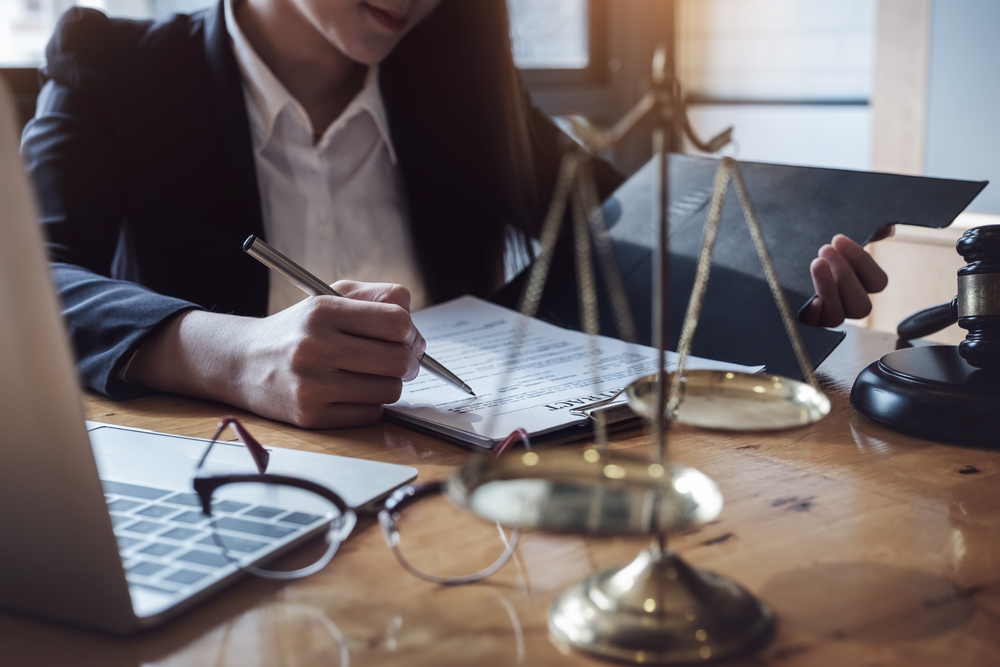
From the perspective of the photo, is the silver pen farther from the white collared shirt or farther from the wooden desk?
the white collared shirt

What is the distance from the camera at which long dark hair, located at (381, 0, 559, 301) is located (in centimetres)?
135

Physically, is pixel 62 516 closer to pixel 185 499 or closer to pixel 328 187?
pixel 185 499

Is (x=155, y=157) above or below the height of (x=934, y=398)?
above

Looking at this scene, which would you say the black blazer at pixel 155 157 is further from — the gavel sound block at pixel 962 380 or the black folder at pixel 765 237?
the gavel sound block at pixel 962 380

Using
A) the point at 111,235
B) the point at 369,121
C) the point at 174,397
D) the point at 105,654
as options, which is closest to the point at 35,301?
the point at 105,654

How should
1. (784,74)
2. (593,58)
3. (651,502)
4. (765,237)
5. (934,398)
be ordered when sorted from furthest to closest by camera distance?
(593,58) < (784,74) < (765,237) < (934,398) < (651,502)

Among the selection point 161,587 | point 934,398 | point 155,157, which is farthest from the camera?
point 155,157

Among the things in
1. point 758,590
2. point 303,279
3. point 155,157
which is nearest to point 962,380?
point 758,590

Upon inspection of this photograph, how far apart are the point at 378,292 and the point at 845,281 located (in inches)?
18.2

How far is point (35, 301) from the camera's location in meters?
0.36

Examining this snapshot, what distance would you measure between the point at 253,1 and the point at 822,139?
1.76 m

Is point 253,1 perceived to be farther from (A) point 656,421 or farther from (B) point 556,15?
(B) point 556,15

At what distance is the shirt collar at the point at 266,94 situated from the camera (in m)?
1.24

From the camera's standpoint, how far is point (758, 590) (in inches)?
17.1
